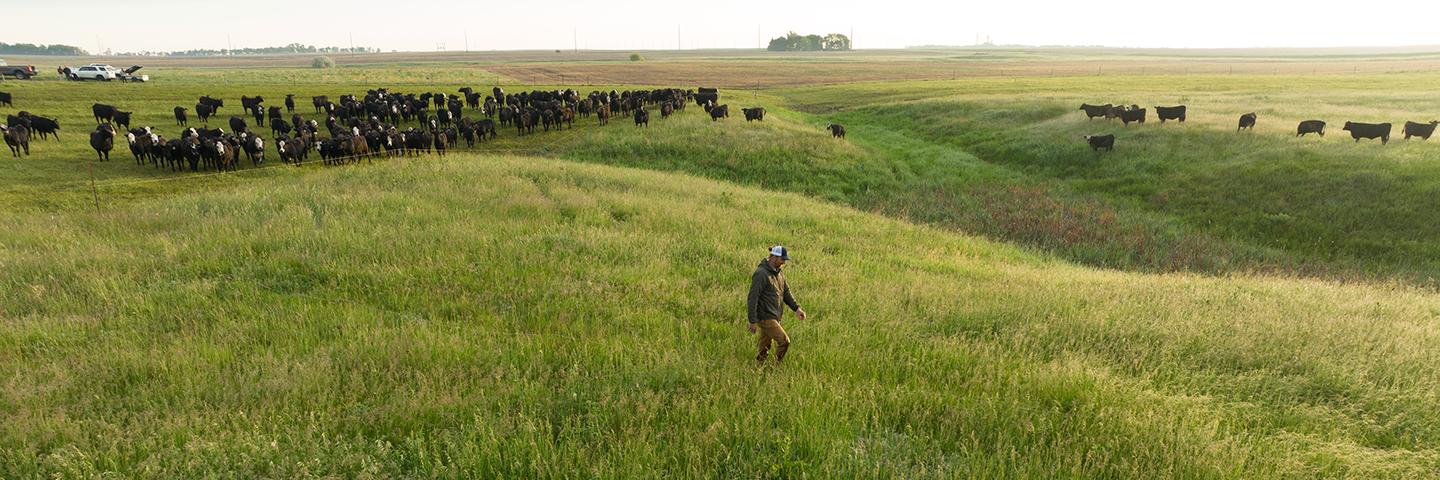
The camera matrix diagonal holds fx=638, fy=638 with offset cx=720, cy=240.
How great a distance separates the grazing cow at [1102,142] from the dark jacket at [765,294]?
27.0 m

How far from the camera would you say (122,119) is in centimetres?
2973

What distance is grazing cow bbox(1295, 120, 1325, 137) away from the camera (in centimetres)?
2608

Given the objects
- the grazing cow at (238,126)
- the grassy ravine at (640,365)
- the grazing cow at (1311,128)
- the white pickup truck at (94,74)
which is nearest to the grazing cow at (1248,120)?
the grazing cow at (1311,128)

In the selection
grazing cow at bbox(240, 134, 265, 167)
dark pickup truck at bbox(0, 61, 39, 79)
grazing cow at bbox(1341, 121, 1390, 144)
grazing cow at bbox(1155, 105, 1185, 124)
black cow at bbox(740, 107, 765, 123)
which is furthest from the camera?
dark pickup truck at bbox(0, 61, 39, 79)

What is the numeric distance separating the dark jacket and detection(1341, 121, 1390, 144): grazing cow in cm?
3018

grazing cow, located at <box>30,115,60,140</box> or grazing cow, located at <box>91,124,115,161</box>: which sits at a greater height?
grazing cow, located at <box>30,115,60,140</box>

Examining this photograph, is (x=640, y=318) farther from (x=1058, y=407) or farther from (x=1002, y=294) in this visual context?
(x=1002, y=294)

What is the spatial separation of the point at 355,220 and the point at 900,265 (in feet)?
37.6

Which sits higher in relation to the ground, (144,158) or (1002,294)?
(144,158)

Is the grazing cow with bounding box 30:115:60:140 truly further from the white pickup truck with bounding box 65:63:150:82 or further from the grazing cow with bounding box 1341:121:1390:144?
the grazing cow with bounding box 1341:121:1390:144

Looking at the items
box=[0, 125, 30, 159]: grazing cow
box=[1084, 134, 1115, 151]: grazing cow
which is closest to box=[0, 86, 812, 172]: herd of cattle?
box=[0, 125, 30, 159]: grazing cow

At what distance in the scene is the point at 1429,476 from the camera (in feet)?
17.8

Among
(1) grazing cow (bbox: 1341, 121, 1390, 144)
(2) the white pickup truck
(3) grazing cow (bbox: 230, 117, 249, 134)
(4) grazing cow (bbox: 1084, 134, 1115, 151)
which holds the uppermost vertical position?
(2) the white pickup truck

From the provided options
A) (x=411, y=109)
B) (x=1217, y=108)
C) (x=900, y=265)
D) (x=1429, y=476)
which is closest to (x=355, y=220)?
(x=900, y=265)
